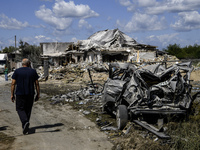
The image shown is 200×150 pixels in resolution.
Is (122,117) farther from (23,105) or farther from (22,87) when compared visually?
(22,87)

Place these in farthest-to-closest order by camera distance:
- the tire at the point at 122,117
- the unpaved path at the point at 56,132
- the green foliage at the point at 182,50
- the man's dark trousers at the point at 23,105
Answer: the green foliage at the point at 182,50, the tire at the point at 122,117, the man's dark trousers at the point at 23,105, the unpaved path at the point at 56,132

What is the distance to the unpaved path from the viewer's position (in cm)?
557

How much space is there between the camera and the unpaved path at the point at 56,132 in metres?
5.57

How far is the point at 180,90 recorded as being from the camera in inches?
261

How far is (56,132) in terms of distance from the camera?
6.70 metres

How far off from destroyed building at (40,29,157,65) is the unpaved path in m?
22.4

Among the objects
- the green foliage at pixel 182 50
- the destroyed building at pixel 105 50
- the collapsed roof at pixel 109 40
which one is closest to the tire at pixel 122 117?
the destroyed building at pixel 105 50

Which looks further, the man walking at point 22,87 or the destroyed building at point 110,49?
the destroyed building at point 110,49

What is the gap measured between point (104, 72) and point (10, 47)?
7214 cm

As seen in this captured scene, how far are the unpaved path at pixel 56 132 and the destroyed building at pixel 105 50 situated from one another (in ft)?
73.6

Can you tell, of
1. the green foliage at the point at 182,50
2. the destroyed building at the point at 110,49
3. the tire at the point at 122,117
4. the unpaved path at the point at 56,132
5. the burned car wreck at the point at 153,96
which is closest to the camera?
the unpaved path at the point at 56,132

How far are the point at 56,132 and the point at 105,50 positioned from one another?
89.7ft

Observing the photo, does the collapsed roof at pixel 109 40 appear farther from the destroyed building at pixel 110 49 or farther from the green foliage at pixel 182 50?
the green foliage at pixel 182 50

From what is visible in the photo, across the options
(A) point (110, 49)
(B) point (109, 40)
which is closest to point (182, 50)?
(B) point (109, 40)
